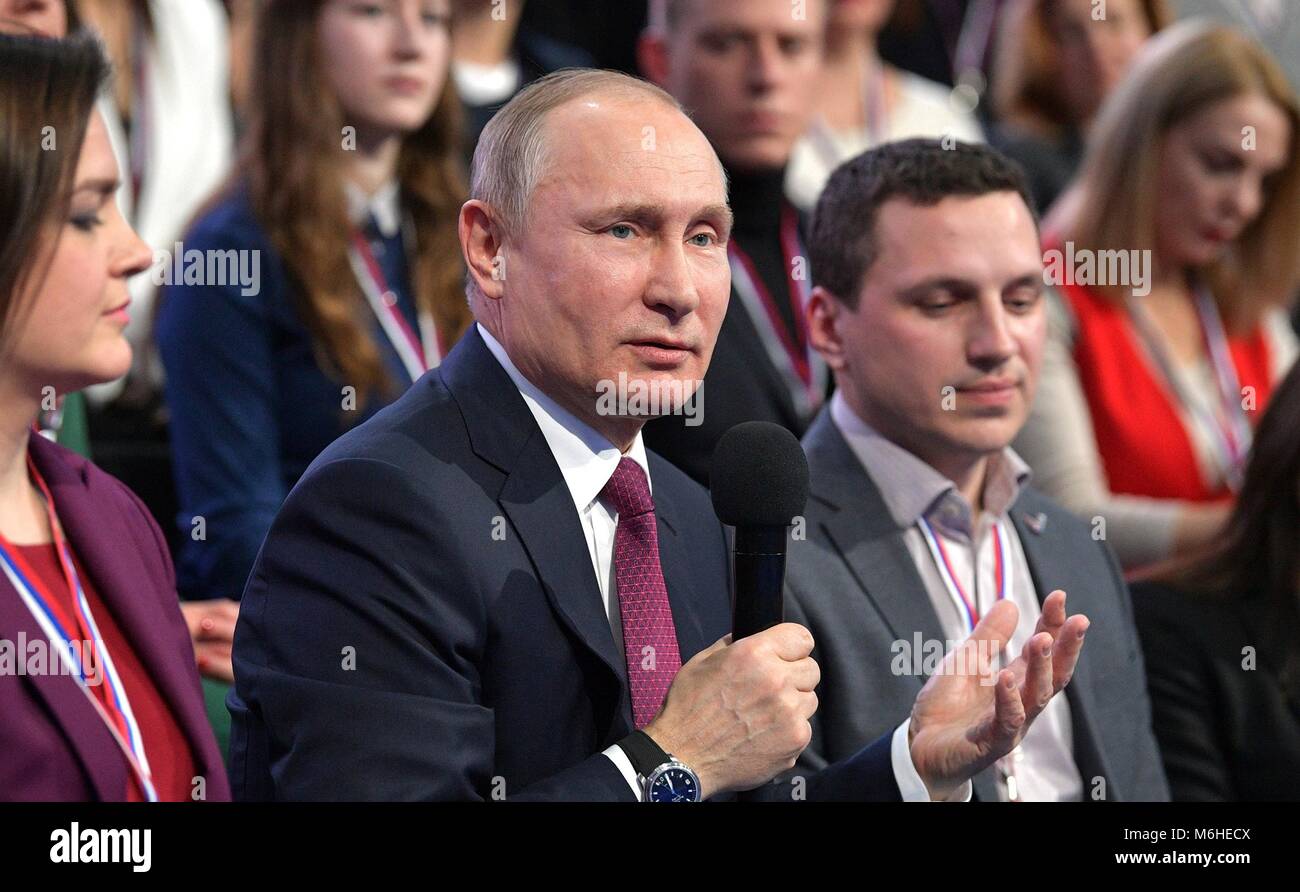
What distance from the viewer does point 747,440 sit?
5.83 feet

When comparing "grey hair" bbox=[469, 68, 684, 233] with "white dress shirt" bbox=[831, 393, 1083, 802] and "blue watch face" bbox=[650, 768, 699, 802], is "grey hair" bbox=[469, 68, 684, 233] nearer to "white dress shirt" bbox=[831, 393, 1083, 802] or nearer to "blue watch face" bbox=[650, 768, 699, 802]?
"blue watch face" bbox=[650, 768, 699, 802]

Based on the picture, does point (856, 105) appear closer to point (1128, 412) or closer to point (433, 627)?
point (1128, 412)

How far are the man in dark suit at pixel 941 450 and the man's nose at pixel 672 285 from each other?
1.86 ft

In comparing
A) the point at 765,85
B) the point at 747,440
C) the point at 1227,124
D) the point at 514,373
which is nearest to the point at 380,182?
the point at 765,85

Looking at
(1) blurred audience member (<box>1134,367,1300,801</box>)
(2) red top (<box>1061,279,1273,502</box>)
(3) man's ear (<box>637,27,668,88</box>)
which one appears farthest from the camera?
(2) red top (<box>1061,279,1273,502</box>)

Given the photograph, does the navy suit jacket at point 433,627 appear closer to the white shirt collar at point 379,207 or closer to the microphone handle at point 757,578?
the microphone handle at point 757,578

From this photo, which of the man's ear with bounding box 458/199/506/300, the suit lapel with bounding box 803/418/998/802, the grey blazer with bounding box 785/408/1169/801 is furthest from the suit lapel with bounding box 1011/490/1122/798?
the man's ear with bounding box 458/199/506/300

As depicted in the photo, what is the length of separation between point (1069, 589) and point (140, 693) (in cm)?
135

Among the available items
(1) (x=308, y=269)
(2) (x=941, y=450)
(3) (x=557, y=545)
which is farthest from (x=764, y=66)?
(3) (x=557, y=545)

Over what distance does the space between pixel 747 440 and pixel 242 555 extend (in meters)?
1.29

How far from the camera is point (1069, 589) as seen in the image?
8.30 feet

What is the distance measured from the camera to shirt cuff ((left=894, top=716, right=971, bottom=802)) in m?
2.02

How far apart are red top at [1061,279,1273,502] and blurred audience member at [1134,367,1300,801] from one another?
63 centimetres
